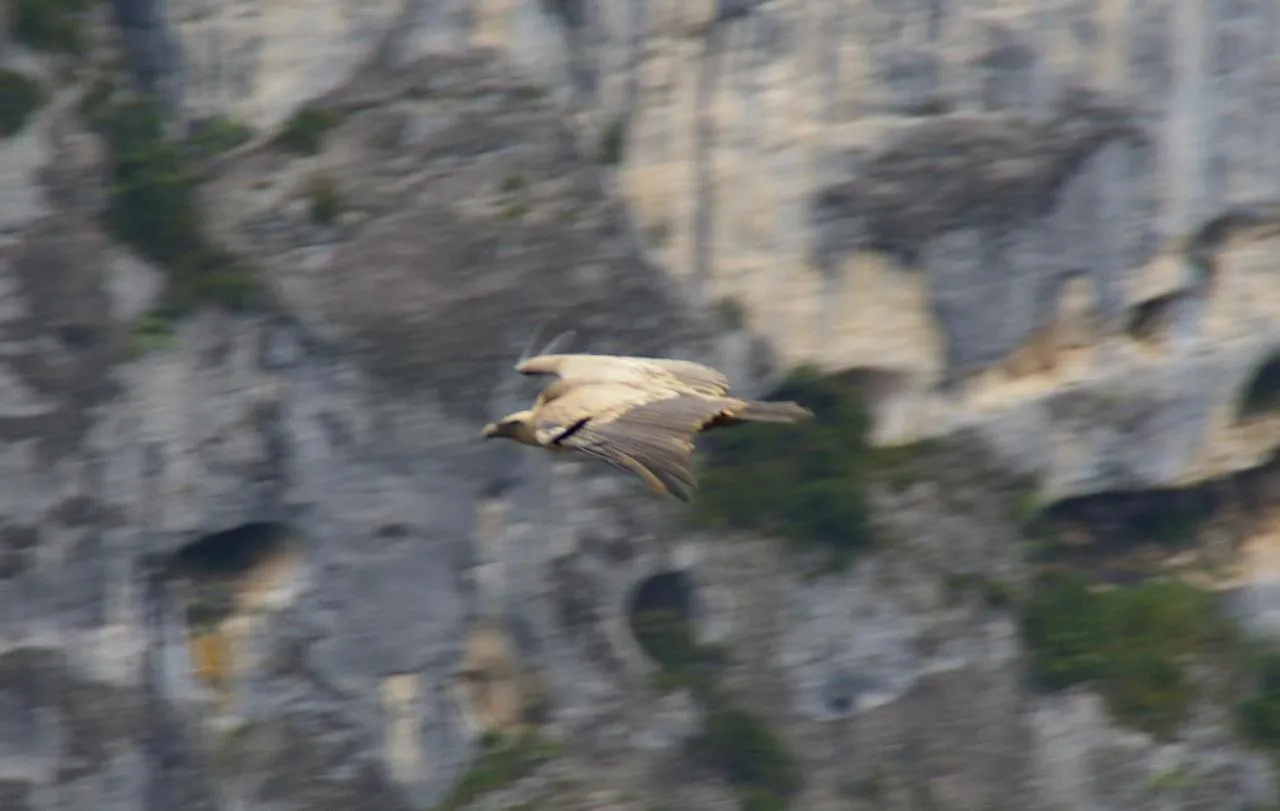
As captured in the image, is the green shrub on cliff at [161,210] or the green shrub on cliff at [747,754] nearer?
the green shrub on cliff at [161,210]

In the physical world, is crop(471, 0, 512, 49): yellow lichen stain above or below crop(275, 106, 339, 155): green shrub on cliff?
above

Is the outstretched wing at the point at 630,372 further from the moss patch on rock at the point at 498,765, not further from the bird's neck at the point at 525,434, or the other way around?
the moss patch on rock at the point at 498,765

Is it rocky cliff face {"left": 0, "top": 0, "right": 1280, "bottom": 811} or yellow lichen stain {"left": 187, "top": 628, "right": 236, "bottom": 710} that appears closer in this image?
rocky cliff face {"left": 0, "top": 0, "right": 1280, "bottom": 811}

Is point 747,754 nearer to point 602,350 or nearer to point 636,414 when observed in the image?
point 602,350

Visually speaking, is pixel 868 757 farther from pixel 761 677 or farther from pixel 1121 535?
pixel 1121 535

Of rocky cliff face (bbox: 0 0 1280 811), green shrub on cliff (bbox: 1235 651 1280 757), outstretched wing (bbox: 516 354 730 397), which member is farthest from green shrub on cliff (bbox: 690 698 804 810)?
outstretched wing (bbox: 516 354 730 397)

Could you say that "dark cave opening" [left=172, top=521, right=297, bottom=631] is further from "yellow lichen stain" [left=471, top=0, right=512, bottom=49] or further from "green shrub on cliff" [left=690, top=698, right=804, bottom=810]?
"yellow lichen stain" [left=471, top=0, right=512, bottom=49]

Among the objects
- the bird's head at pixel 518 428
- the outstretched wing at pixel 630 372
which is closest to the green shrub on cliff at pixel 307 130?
the outstretched wing at pixel 630 372
